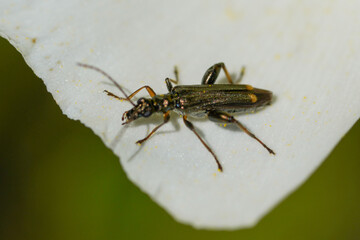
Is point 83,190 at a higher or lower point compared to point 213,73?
lower

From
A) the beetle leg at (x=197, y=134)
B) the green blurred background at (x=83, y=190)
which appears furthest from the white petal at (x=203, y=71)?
the green blurred background at (x=83, y=190)

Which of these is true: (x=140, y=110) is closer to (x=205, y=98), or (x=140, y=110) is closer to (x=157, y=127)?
(x=157, y=127)

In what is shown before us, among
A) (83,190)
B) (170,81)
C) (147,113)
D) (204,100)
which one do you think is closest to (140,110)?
(147,113)

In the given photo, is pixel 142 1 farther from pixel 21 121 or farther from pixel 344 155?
pixel 344 155

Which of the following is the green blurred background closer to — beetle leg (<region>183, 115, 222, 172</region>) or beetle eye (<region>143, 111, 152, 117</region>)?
beetle eye (<region>143, 111, 152, 117</region>)

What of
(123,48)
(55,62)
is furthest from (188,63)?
(55,62)

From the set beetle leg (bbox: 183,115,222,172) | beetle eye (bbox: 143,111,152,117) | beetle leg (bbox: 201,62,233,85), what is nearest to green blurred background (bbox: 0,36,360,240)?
beetle eye (bbox: 143,111,152,117)
